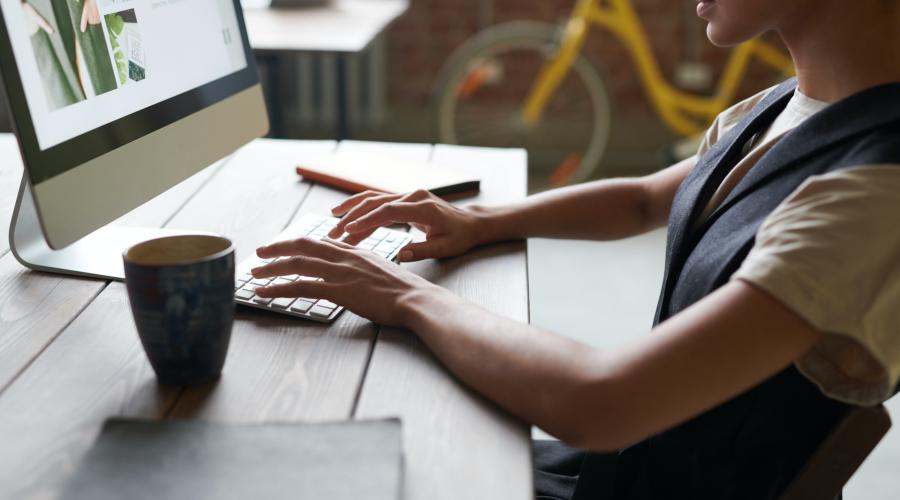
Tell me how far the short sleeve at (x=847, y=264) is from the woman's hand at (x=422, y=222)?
1.30 ft

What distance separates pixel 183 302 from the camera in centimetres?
71

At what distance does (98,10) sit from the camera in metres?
0.92

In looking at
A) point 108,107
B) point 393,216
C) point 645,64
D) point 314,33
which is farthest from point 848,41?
point 645,64

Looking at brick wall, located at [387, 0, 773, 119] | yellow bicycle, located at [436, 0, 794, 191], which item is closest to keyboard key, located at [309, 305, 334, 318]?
yellow bicycle, located at [436, 0, 794, 191]

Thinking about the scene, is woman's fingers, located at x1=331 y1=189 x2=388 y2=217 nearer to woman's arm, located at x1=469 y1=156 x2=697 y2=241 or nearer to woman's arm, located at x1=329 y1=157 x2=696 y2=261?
woman's arm, located at x1=329 y1=157 x2=696 y2=261

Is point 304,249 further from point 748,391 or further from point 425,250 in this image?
point 748,391

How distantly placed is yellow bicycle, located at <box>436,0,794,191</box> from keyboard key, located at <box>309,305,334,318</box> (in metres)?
2.63

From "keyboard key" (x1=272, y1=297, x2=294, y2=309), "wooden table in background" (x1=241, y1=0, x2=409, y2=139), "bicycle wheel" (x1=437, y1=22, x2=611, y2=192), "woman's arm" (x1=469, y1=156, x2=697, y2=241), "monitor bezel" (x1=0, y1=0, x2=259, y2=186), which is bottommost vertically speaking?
"bicycle wheel" (x1=437, y1=22, x2=611, y2=192)

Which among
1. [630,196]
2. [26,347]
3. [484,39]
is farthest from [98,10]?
[484,39]

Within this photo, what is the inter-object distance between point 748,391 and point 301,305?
0.41 meters

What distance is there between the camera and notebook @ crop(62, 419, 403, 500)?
0.59 m

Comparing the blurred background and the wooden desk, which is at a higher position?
the wooden desk

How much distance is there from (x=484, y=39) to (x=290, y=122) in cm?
91

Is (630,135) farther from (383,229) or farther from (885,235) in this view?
(885,235)
